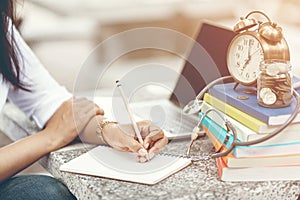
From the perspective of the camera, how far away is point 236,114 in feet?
3.14

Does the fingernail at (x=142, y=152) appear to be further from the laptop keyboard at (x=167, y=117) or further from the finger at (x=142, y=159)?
the laptop keyboard at (x=167, y=117)

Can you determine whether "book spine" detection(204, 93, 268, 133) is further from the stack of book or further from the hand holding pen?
the hand holding pen

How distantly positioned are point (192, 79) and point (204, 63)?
72 mm

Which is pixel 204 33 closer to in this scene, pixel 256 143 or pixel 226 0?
pixel 256 143

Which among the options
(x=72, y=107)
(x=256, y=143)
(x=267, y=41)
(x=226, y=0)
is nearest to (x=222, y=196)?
(x=256, y=143)

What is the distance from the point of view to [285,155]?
913mm

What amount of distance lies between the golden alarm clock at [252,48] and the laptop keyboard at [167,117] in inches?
7.9

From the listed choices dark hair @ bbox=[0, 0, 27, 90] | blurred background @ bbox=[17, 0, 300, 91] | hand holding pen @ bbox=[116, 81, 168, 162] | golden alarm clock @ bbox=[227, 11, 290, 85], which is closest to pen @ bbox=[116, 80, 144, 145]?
hand holding pen @ bbox=[116, 81, 168, 162]

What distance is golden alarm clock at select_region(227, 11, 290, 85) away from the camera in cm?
92

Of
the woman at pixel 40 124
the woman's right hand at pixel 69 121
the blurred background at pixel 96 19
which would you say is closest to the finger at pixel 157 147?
the woman at pixel 40 124

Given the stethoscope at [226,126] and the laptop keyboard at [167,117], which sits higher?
the stethoscope at [226,126]

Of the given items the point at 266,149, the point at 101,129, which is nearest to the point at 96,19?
the point at 101,129

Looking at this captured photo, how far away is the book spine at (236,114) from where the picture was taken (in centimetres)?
90

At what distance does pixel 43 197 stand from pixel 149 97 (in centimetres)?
46
